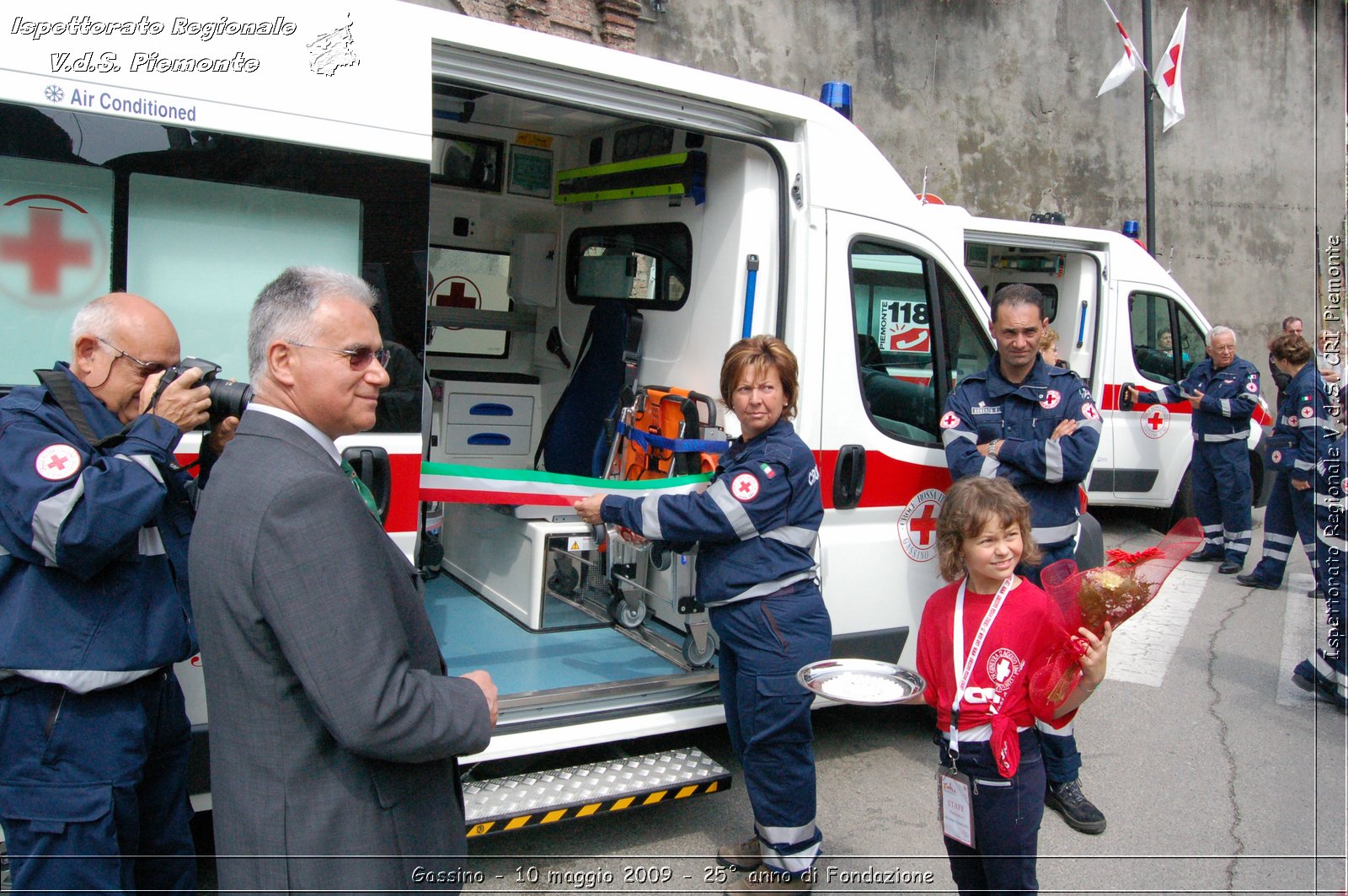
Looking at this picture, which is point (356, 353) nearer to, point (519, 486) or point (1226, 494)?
point (519, 486)

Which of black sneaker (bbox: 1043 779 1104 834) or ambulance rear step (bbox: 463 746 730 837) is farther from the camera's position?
black sneaker (bbox: 1043 779 1104 834)

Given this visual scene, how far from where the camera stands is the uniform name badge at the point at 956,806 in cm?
247

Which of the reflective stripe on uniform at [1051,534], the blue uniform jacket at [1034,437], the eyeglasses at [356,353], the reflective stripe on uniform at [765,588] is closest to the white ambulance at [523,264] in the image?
the blue uniform jacket at [1034,437]

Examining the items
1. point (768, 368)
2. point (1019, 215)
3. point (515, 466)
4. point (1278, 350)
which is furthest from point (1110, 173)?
point (768, 368)

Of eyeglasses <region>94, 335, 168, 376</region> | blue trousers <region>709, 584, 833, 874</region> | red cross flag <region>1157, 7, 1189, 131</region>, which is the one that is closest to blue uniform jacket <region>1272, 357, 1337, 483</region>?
blue trousers <region>709, 584, 833, 874</region>

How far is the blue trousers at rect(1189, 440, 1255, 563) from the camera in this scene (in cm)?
803

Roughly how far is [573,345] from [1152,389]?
5.67 meters

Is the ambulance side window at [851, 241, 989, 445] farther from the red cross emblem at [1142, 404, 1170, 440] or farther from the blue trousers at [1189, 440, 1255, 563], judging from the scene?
the red cross emblem at [1142, 404, 1170, 440]

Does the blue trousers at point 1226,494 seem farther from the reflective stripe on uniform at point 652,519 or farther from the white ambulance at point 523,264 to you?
the reflective stripe on uniform at point 652,519

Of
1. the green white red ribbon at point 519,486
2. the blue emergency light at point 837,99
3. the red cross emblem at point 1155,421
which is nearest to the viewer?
the green white red ribbon at point 519,486

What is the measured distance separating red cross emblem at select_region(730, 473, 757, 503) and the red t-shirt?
73cm

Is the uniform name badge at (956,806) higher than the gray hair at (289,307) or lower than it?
Result: lower

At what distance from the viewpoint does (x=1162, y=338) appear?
878cm

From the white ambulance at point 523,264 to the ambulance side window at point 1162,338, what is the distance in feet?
15.2
